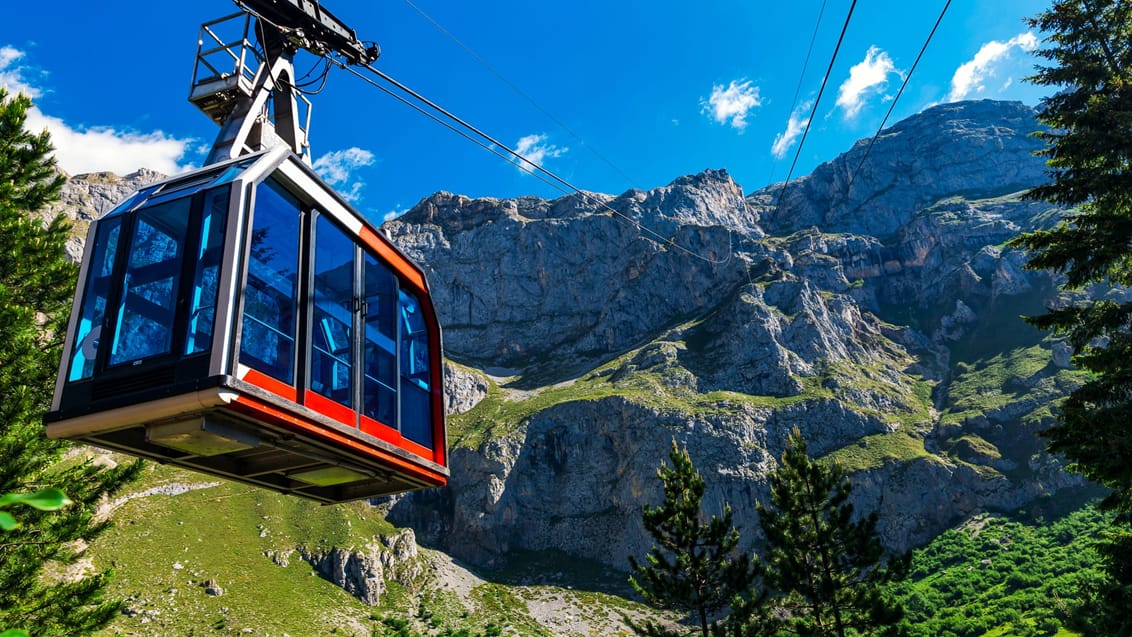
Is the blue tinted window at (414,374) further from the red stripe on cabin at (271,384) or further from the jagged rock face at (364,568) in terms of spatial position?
the jagged rock face at (364,568)

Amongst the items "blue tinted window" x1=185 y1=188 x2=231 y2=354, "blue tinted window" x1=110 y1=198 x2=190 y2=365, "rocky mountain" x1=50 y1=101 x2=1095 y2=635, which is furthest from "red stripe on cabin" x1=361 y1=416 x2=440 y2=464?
"rocky mountain" x1=50 y1=101 x2=1095 y2=635

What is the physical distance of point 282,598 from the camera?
287 ft

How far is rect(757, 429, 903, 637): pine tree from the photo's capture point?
99.6 ft

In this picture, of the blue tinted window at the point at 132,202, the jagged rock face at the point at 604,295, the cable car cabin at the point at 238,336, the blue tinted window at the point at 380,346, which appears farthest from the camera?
the jagged rock face at the point at 604,295

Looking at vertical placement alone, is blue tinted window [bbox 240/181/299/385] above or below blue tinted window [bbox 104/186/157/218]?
below

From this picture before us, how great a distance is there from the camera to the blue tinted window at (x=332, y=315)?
905cm

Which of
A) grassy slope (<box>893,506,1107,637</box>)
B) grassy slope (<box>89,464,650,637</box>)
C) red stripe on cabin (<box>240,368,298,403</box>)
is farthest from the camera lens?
grassy slope (<box>89,464,650,637</box>)

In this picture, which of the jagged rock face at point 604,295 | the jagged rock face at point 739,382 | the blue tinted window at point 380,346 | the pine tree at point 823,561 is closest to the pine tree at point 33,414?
the blue tinted window at point 380,346

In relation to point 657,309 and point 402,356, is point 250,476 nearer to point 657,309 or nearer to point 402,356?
point 402,356

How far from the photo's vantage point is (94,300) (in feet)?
27.6

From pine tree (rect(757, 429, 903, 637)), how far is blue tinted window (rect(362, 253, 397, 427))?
1018 inches

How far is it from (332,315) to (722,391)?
134 m

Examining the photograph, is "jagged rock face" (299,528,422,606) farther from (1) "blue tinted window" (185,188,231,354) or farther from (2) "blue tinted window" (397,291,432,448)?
(1) "blue tinted window" (185,188,231,354)

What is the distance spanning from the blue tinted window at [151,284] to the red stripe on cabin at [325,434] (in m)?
1.13
